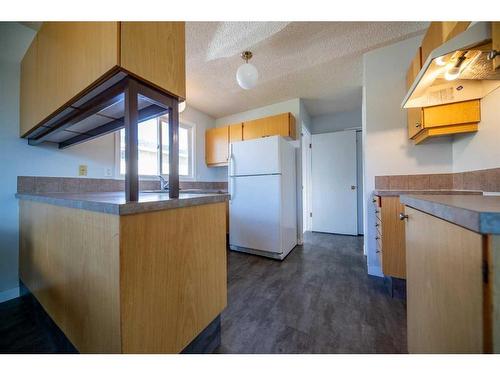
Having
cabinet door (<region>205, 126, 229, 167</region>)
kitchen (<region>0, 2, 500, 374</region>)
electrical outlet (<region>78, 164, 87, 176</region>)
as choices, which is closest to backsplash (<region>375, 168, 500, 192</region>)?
kitchen (<region>0, 2, 500, 374</region>)

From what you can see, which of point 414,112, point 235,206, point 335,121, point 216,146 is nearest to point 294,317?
point 235,206

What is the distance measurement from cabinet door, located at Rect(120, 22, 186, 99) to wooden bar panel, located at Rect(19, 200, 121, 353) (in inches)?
23.9

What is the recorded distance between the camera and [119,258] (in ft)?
2.13

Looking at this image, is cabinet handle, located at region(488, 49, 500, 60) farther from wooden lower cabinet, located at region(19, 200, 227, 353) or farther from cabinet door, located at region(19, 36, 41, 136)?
cabinet door, located at region(19, 36, 41, 136)

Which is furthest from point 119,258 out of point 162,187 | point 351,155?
point 351,155

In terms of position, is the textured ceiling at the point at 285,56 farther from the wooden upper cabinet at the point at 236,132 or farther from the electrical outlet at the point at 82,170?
the electrical outlet at the point at 82,170

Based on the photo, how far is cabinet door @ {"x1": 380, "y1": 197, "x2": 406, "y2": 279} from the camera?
5.15 ft

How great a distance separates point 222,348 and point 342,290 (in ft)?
3.76

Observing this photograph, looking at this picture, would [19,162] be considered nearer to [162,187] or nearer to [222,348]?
[162,187]

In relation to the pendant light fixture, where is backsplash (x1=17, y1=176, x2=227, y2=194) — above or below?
below

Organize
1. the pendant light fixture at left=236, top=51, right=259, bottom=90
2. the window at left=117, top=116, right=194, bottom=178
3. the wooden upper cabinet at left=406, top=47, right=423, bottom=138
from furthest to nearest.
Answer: the window at left=117, top=116, right=194, bottom=178 < the pendant light fixture at left=236, top=51, right=259, bottom=90 < the wooden upper cabinet at left=406, top=47, right=423, bottom=138

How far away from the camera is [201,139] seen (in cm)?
357

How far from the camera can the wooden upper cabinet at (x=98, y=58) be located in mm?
748

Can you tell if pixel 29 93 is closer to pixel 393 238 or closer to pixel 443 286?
pixel 443 286
